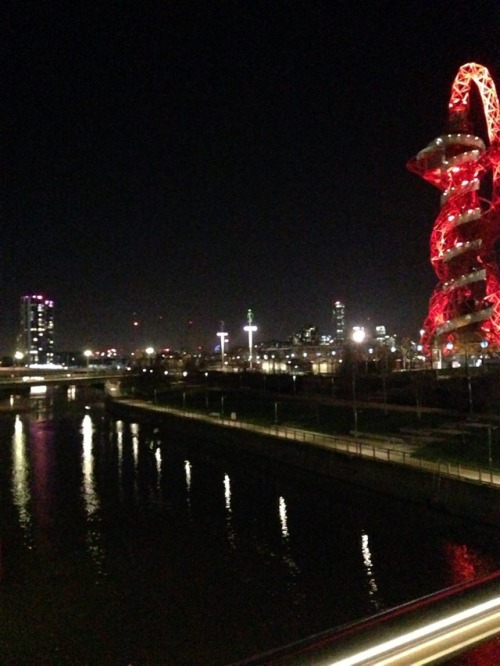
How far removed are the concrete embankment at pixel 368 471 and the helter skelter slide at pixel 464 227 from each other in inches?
733

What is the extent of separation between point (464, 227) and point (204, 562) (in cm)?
3837

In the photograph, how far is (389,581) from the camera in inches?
612

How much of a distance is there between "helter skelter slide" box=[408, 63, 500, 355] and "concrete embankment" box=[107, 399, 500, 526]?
18620mm

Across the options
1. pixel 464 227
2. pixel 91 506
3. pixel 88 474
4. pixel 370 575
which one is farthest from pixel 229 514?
pixel 464 227

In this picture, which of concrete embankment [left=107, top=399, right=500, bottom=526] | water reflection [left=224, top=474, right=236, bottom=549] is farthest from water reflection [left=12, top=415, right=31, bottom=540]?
concrete embankment [left=107, top=399, right=500, bottom=526]

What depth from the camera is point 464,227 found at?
49000mm

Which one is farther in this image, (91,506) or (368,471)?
(91,506)

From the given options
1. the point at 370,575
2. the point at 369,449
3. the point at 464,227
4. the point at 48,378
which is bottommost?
the point at 370,575

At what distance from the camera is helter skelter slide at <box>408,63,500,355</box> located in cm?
A: 4734

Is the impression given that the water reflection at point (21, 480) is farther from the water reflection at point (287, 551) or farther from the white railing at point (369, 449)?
the white railing at point (369, 449)

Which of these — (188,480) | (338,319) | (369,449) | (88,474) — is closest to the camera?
(369,449)

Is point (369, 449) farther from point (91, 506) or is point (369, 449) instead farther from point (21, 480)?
point (21, 480)

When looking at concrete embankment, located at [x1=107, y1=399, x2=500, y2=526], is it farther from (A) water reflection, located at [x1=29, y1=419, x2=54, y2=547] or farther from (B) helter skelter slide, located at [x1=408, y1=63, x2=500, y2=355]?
(B) helter skelter slide, located at [x1=408, y1=63, x2=500, y2=355]

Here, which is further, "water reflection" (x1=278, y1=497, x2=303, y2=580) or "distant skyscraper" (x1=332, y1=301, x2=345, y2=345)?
"distant skyscraper" (x1=332, y1=301, x2=345, y2=345)
